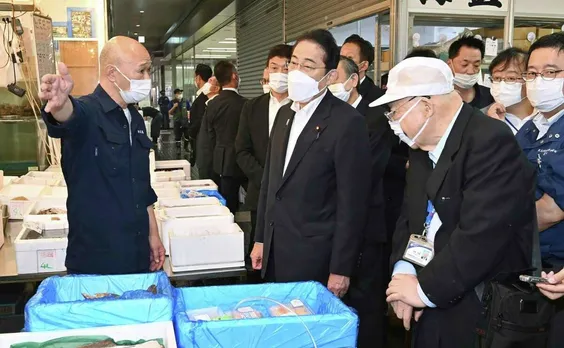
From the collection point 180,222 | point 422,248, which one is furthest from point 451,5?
point 422,248

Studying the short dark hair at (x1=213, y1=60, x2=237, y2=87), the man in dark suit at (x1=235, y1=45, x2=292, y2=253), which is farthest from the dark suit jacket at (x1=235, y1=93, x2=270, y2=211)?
the short dark hair at (x1=213, y1=60, x2=237, y2=87)

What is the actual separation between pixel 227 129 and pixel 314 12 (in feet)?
7.69

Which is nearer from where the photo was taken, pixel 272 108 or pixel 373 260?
pixel 373 260

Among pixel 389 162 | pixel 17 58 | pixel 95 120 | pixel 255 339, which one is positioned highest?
pixel 17 58

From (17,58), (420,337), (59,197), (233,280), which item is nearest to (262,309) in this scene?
(420,337)

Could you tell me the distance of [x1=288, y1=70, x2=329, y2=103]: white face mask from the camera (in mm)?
2529

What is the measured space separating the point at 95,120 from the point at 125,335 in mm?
1099

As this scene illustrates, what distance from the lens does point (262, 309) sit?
169 cm

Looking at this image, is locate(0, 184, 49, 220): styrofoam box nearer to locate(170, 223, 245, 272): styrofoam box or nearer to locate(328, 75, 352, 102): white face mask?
locate(170, 223, 245, 272): styrofoam box

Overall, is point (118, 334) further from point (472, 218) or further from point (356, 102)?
point (356, 102)

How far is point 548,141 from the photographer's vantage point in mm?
2318

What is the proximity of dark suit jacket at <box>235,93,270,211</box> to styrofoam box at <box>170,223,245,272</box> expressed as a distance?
3.85 feet

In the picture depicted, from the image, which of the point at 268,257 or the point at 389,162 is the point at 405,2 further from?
the point at 268,257

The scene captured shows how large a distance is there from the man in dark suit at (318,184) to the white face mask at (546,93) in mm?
774
